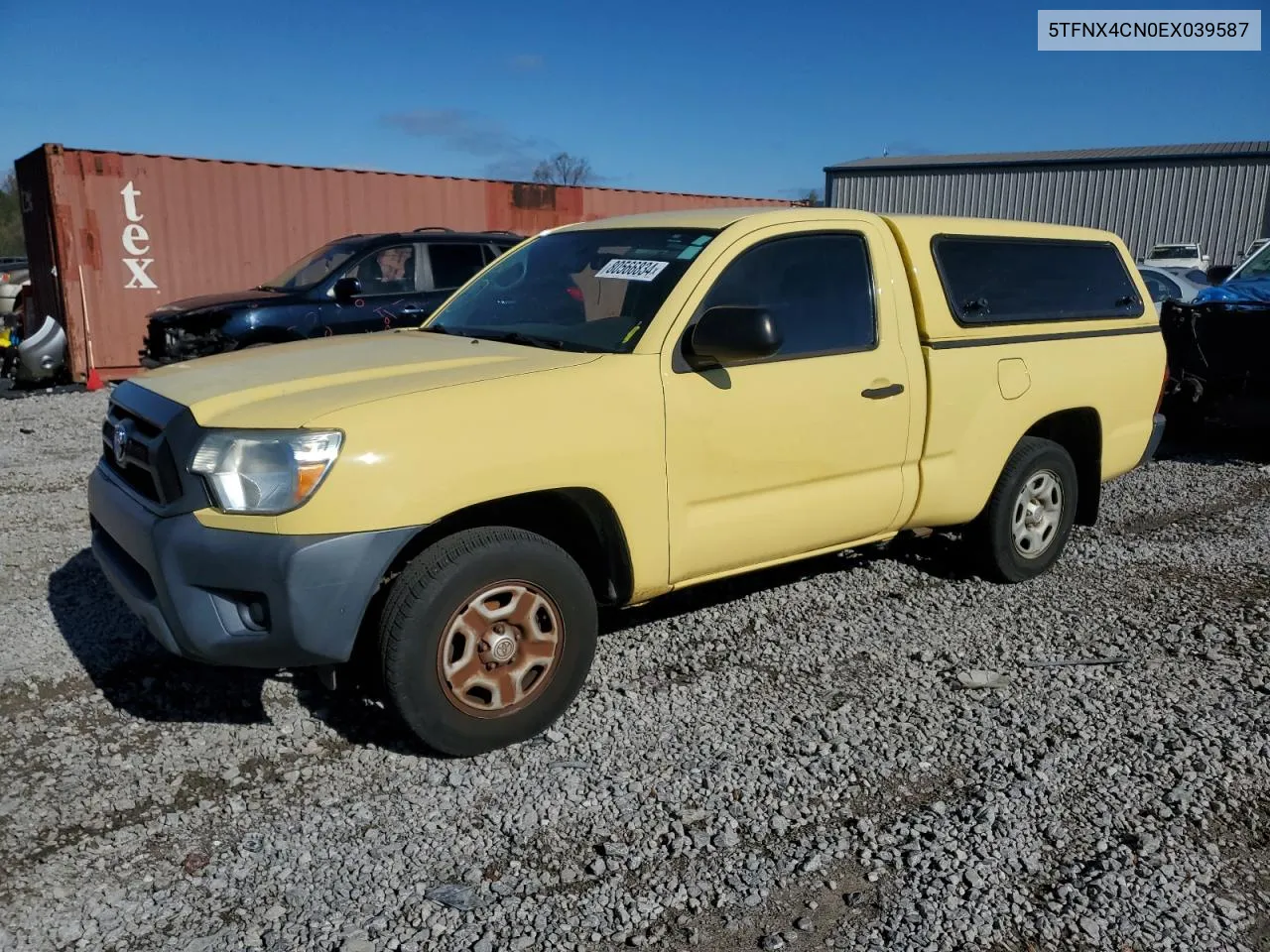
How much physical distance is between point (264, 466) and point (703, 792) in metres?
1.64

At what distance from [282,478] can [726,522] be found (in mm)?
1567

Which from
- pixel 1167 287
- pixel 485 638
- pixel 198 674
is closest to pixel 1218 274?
pixel 1167 287

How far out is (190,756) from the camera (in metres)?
3.34

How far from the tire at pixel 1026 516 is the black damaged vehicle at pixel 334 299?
5753 mm

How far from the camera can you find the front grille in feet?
9.96

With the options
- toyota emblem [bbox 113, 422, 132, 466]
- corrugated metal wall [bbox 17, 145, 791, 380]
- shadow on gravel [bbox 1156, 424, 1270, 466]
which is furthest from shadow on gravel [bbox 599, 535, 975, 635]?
corrugated metal wall [bbox 17, 145, 791, 380]

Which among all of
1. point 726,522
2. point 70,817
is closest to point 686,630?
point 726,522

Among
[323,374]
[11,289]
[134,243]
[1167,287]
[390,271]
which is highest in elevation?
[134,243]

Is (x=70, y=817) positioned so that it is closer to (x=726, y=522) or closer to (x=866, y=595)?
(x=726, y=522)

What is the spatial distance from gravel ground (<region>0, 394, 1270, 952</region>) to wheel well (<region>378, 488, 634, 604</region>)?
1.77 ft

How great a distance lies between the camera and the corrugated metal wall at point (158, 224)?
12719 mm

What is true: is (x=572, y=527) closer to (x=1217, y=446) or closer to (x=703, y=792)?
(x=703, y=792)

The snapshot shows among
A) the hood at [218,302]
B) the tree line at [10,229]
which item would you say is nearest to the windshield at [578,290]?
the hood at [218,302]

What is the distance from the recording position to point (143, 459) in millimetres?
3207
